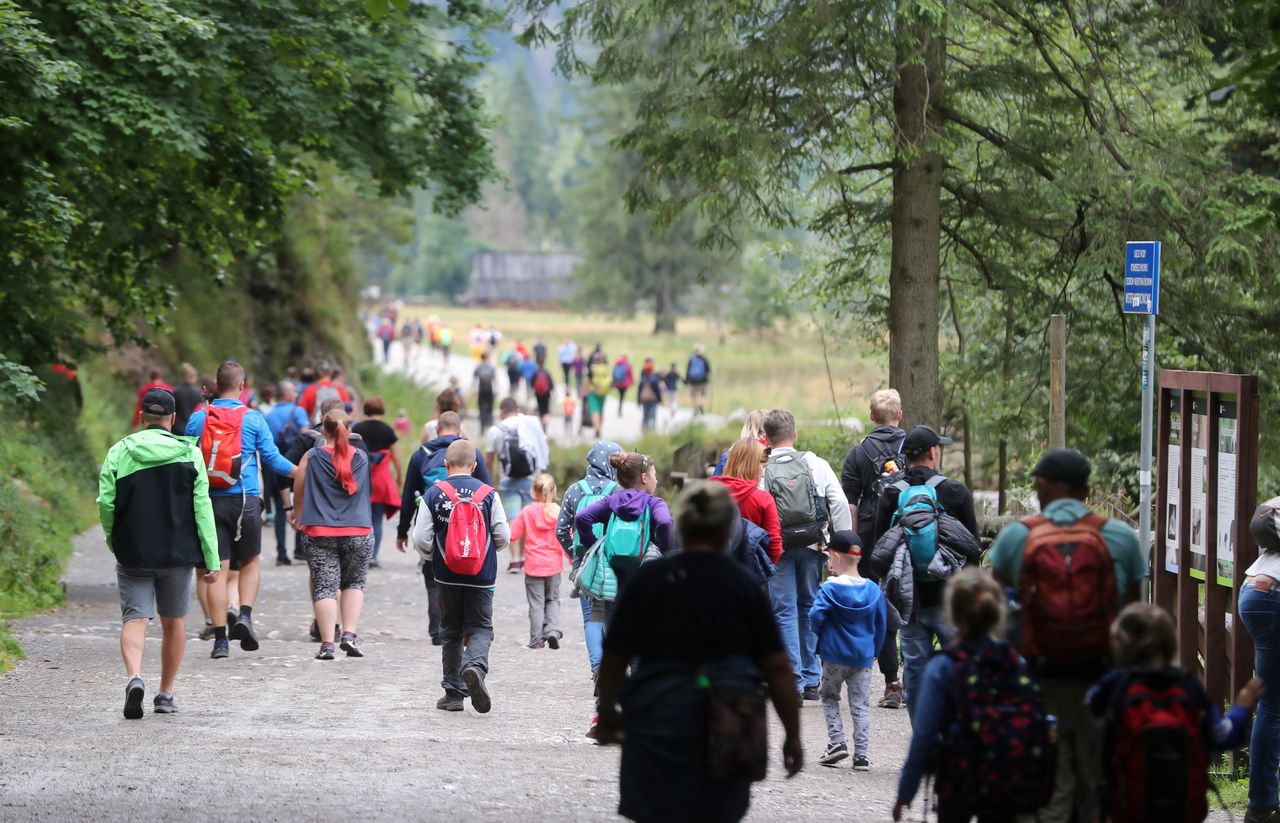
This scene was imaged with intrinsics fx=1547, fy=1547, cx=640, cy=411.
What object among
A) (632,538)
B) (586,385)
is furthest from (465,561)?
(586,385)

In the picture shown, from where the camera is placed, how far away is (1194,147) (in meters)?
14.9

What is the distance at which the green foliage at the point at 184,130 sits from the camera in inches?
530

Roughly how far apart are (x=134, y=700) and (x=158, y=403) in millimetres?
1745

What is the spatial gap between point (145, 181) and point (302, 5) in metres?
2.65

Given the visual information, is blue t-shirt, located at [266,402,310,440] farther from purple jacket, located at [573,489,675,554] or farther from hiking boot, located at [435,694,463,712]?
purple jacket, located at [573,489,675,554]

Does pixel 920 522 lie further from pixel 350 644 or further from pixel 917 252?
pixel 917 252

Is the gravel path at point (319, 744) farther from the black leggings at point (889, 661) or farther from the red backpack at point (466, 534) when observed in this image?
the red backpack at point (466, 534)

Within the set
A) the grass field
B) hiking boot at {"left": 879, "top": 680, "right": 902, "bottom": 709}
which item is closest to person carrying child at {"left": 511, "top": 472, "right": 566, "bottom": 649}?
hiking boot at {"left": 879, "top": 680, "right": 902, "bottom": 709}

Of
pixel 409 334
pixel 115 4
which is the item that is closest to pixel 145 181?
pixel 115 4

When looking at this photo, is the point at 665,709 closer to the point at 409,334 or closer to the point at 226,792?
the point at 226,792

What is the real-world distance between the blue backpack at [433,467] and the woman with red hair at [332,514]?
0.65m

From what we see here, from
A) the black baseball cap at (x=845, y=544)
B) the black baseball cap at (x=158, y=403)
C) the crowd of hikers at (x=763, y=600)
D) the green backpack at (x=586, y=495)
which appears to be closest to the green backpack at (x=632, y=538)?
the crowd of hikers at (x=763, y=600)

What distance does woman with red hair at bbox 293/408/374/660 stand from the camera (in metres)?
11.6

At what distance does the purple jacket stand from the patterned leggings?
133 inches
